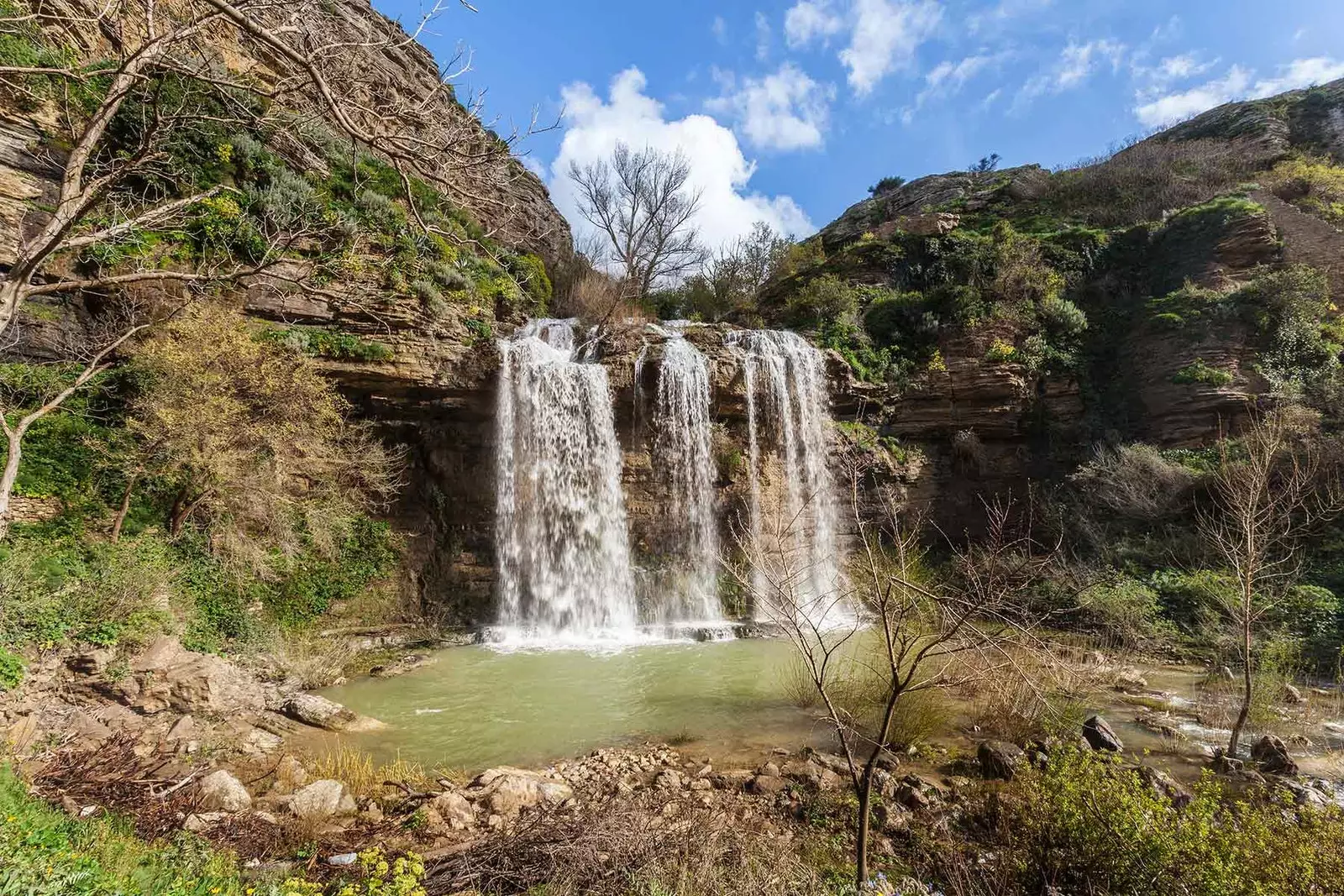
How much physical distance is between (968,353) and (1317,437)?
7.42 m

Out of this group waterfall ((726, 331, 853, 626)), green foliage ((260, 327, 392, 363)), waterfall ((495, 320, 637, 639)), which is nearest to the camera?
green foliage ((260, 327, 392, 363))

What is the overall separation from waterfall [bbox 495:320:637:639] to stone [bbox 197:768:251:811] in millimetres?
8565

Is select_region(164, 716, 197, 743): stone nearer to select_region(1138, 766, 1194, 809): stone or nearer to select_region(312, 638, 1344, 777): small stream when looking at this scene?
select_region(312, 638, 1344, 777): small stream

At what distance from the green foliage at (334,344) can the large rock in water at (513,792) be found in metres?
9.71

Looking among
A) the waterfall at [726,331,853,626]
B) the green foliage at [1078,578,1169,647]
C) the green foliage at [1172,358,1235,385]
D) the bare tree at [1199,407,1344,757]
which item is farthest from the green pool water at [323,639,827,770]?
the green foliage at [1172,358,1235,385]

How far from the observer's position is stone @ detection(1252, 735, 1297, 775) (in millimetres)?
4633

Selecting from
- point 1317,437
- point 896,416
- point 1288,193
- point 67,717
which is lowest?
point 67,717

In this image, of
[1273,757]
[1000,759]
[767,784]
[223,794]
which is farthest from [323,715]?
[1273,757]

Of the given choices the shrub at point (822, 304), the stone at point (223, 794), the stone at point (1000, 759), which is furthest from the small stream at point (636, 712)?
the shrub at point (822, 304)

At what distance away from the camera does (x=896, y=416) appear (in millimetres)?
16531

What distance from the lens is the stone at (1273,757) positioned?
15.2 ft

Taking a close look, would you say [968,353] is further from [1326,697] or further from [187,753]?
[187,753]

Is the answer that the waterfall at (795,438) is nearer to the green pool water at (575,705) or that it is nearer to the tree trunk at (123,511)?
the green pool water at (575,705)

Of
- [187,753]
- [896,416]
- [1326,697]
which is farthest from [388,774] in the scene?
[896,416]
